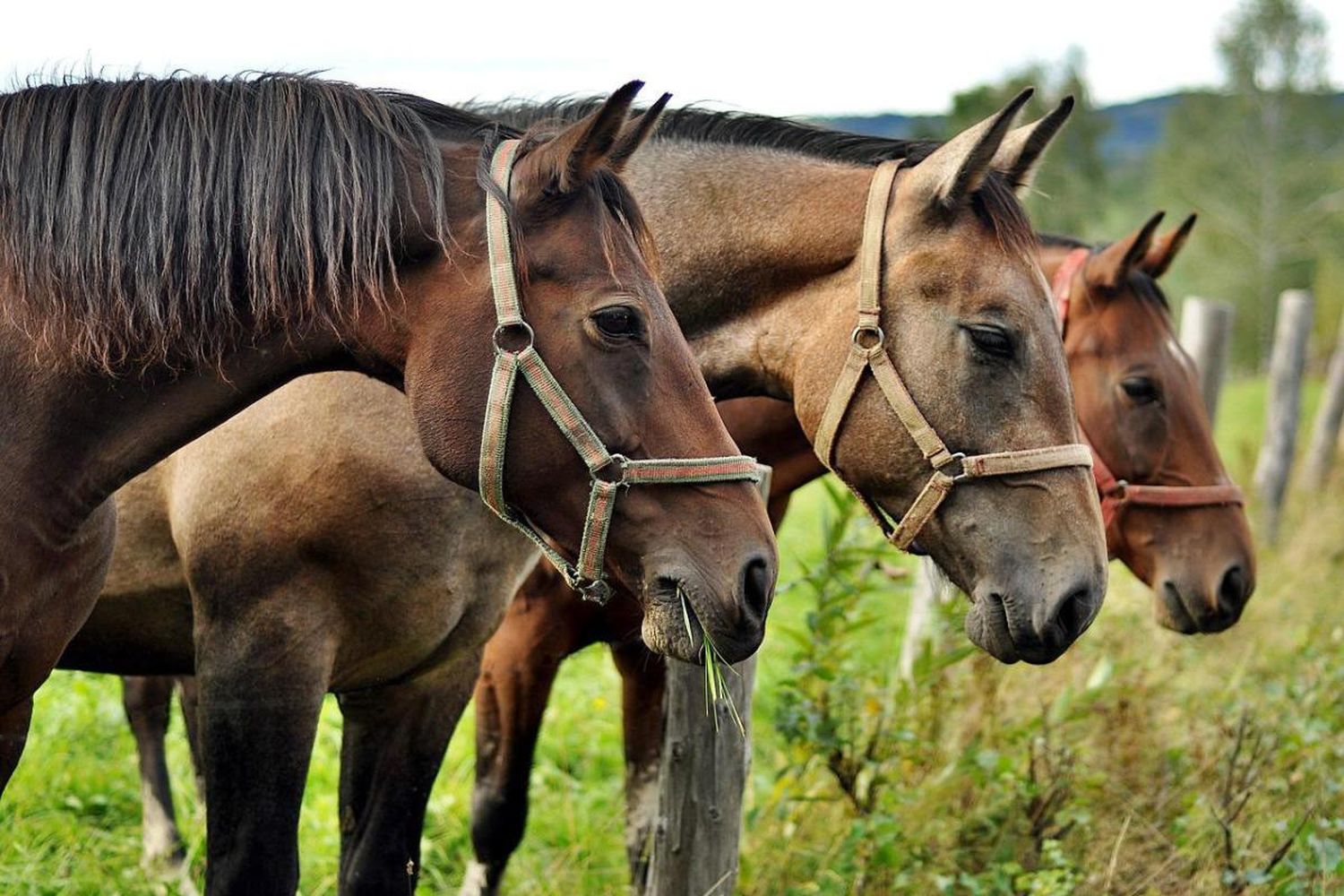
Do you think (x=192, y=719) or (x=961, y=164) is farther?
(x=192, y=719)

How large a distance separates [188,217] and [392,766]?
1.71 meters

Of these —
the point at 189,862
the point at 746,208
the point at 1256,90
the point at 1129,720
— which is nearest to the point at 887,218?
the point at 746,208

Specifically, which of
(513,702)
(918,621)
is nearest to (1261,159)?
(918,621)

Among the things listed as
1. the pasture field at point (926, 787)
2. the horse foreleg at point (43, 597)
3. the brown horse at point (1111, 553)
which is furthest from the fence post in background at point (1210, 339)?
the horse foreleg at point (43, 597)

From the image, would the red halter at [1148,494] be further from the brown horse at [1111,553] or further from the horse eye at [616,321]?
the horse eye at [616,321]

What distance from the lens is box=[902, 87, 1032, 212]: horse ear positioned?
3008 mm

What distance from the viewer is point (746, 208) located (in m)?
3.40

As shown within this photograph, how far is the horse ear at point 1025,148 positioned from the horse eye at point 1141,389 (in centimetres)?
122

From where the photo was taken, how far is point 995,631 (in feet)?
9.78

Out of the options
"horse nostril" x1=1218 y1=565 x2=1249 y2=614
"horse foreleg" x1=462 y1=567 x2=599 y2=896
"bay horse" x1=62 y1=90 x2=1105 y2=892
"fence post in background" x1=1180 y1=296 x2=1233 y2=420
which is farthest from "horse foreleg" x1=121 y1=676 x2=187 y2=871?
"fence post in background" x1=1180 y1=296 x2=1233 y2=420

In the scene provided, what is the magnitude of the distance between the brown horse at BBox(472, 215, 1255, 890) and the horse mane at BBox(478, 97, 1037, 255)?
1059 millimetres

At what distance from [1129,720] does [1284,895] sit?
1.41m

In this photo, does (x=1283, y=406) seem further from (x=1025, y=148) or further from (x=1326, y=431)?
(x=1025, y=148)

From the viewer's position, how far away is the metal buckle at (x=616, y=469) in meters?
2.35
